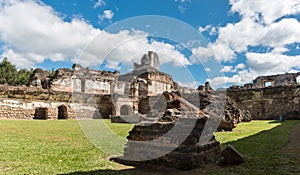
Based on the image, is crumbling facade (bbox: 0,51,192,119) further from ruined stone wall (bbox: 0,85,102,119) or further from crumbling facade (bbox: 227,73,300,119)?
crumbling facade (bbox: 227,73,300,119)

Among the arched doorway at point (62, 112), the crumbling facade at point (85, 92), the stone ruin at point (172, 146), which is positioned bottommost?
the stone ruin at point (172, 146)

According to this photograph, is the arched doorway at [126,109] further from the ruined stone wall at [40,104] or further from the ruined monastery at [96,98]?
the ruined stone wall at [40,104]

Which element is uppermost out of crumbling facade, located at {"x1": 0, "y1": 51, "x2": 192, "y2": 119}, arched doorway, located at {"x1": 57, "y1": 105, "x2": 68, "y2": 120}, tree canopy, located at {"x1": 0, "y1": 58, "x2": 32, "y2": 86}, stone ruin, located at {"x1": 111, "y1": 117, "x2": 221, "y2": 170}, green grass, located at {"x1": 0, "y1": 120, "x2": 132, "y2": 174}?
tree canopy, located at {"x1": 0, "y1": 58, "x2": 32, "y2": 86}

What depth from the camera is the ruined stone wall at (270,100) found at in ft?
67.9

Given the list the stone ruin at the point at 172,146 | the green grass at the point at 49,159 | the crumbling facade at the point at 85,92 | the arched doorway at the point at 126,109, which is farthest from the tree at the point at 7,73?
the stone ruin at the point at 172,146

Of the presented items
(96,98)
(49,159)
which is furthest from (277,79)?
(49,159)

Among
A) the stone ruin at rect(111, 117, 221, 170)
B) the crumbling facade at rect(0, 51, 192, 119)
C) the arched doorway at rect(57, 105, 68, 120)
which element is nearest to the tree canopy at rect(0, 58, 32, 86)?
the crumbling facade at rect(0, 51, 192, 119)

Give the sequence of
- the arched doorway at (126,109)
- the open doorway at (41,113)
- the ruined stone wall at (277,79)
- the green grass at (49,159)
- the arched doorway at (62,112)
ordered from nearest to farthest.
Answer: the green grass at (49,159)
the open doorway at (41,113)
the arched doorway at (62,112)
the arched doorway at (126,109)
the ruined stone wall at (277,79)

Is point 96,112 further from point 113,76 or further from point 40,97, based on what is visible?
point 113,76

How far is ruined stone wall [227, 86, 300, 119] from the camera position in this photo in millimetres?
20694

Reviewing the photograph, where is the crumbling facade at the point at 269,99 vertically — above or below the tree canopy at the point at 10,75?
below

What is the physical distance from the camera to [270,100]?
2175cm

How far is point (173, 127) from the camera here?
201 inches

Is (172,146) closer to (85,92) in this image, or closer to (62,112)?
(62,112)
